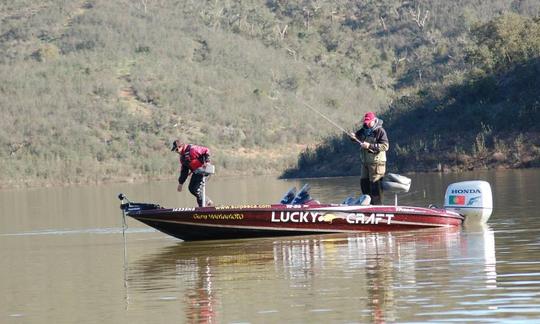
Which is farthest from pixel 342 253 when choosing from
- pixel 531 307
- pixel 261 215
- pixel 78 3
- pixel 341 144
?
pixel 78 3

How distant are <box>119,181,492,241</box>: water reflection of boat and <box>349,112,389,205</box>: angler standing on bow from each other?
2.21 ft

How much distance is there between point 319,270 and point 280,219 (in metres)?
4.95

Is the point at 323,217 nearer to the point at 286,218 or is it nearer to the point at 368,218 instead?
the point at 286,218

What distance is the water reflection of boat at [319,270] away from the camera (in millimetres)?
14406

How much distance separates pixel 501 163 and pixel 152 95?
4547 cm

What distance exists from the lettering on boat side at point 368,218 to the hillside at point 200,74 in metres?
48.2

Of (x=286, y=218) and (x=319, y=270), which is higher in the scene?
(x=286, y=218)

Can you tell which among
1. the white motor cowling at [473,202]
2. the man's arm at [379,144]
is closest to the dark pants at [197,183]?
the man's arm at [379,144]

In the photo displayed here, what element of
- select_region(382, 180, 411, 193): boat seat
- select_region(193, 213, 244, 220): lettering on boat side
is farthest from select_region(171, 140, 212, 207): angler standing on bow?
select_region(382, 180, 411, 193): boat seat

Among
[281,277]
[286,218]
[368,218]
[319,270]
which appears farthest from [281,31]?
[281,277]

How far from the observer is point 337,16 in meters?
135

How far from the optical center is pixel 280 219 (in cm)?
2205

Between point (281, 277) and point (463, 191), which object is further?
point (463, 191)

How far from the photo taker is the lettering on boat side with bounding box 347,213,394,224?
874 inches
